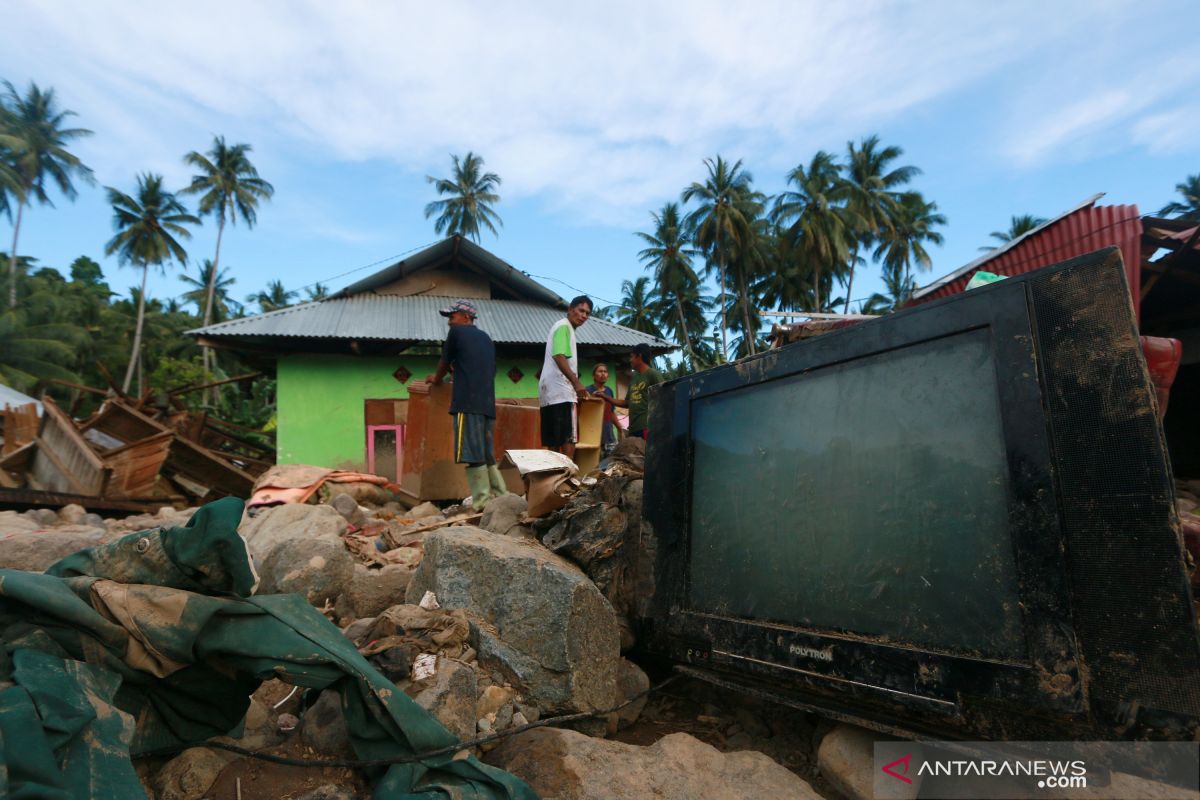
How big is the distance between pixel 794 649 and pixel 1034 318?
3.40 ft

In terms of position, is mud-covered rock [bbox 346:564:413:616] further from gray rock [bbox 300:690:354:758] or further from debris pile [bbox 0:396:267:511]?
debris pile [bbox 0:396:267:511]

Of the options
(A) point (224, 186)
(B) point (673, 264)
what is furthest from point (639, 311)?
(A) point (224, 186)

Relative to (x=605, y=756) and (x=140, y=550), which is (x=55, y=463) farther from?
(x=605, y=756)

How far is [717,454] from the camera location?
2.24 metres

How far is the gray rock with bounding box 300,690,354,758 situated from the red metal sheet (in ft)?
16.4

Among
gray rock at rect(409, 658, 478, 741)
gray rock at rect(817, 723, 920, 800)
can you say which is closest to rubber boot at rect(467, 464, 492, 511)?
gray rock at rect(409, 658, 478, 741)

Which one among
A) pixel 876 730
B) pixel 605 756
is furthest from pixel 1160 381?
pixel 605 756

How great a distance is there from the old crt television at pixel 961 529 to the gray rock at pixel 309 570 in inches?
59.4

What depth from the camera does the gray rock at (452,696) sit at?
6.07 ft

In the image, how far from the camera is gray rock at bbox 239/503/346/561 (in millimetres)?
3480

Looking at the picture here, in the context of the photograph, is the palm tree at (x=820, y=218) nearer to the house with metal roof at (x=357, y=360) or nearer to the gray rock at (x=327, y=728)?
the house with metal roof at (x=357, y=360)

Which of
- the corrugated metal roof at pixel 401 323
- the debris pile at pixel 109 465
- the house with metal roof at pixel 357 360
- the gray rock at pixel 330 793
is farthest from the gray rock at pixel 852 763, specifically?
the corrugated metal roof at pixel 401 323

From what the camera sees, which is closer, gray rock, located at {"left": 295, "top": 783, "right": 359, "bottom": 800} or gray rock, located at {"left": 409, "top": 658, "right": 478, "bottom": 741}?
gray rock, located at {"left": 295, "top": 783, "right": 359, "bottom": 800}

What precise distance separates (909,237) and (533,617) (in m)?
38.2
